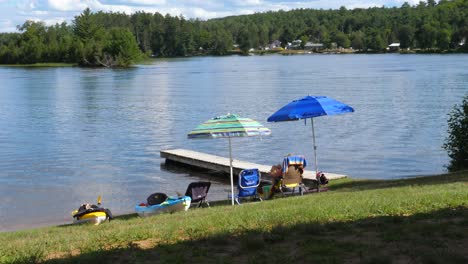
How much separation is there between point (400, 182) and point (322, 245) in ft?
29.7

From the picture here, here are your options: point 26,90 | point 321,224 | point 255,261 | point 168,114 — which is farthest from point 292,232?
point 26,90

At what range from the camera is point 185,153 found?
89.9ft

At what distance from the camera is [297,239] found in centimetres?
777

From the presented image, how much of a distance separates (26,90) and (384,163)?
56.5 m

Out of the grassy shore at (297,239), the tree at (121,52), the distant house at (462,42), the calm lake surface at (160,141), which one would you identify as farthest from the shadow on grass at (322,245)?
the distant house at (462,42)

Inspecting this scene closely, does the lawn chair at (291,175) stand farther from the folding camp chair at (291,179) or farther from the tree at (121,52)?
the tree at (121,52)

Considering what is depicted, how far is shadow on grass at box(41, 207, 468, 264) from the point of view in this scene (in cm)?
690

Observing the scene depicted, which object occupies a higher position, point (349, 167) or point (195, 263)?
point (195, 263)

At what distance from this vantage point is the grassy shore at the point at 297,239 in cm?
704

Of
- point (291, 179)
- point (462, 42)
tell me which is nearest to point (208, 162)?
point (291, 179)

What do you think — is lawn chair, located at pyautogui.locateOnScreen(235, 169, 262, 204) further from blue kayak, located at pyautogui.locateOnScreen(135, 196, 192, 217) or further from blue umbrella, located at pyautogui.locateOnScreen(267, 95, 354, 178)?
blue kayak, located at pyautogui.locateOnScreen(135, 196, 192, 217)

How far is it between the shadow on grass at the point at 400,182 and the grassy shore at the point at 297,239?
180 inches

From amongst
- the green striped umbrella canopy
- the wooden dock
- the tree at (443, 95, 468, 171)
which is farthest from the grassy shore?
the wooden dock

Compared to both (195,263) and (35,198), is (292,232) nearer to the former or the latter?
(195,263)
